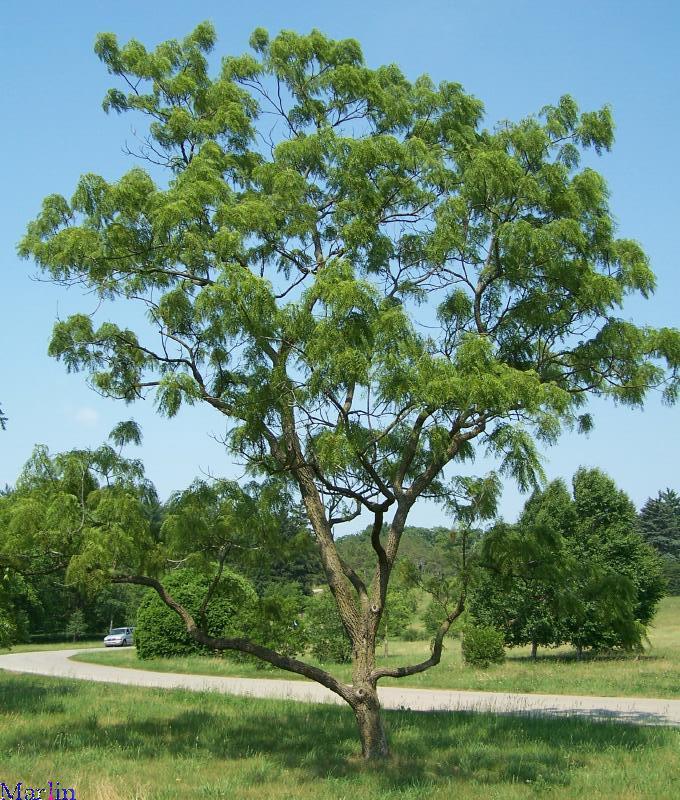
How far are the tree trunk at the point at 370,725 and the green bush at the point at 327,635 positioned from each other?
1689cm

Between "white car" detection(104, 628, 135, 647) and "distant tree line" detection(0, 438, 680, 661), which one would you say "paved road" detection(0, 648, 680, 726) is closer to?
"distant tree line" detection(0, 438, 680, 661)

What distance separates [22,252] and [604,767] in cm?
938

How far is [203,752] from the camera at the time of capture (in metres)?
10.1

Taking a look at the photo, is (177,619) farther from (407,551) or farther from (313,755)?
(407,551)

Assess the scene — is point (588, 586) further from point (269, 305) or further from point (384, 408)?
point (269, 305)

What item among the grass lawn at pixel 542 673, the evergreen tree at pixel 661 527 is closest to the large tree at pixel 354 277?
the grass lawn at pixel 542 673

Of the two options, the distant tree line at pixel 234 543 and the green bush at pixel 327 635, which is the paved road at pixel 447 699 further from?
the distant tree line at pixel 234 543

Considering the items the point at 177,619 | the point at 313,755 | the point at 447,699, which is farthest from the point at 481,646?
the point at 313,755

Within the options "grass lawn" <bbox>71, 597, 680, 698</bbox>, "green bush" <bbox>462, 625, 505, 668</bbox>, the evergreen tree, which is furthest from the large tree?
the evergreen tree

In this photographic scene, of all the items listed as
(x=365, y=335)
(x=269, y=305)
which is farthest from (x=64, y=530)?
(x=365, y=335)

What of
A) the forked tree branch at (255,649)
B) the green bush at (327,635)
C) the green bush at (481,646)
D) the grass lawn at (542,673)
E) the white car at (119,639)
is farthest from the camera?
the white car at (119,639)

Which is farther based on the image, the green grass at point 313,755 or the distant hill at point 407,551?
the distant hill at point 407,551

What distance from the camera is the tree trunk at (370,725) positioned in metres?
9.17

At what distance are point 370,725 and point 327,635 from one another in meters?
17.4
